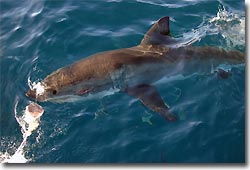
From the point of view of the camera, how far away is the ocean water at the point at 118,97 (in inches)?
189

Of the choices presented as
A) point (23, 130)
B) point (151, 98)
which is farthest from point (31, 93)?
point (151, 98)

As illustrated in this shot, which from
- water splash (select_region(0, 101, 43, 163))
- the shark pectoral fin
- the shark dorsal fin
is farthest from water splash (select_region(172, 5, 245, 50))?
water splash (select_region(0, 101, 43, 163))

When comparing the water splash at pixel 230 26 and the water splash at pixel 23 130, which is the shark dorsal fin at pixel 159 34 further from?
the water splash at pixel 23 130

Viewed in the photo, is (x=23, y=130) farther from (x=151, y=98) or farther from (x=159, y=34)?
(x=159, y=34)

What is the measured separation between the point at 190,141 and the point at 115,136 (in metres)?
0.90

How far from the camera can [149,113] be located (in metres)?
5.30

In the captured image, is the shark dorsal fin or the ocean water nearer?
the ocean water

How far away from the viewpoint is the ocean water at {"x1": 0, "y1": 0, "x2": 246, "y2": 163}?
4793 mm

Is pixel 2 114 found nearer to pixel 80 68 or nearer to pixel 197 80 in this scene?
pixel 80 68

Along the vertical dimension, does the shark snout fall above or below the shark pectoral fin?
above

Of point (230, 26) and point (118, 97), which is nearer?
point (118, 97)

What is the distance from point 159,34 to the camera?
18.0 ft

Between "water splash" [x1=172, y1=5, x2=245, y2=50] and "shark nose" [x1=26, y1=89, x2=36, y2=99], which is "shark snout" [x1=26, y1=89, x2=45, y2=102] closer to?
"shark nose" [x1=26, y1=89, x2=36, y2=99]

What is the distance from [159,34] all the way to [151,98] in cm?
91
